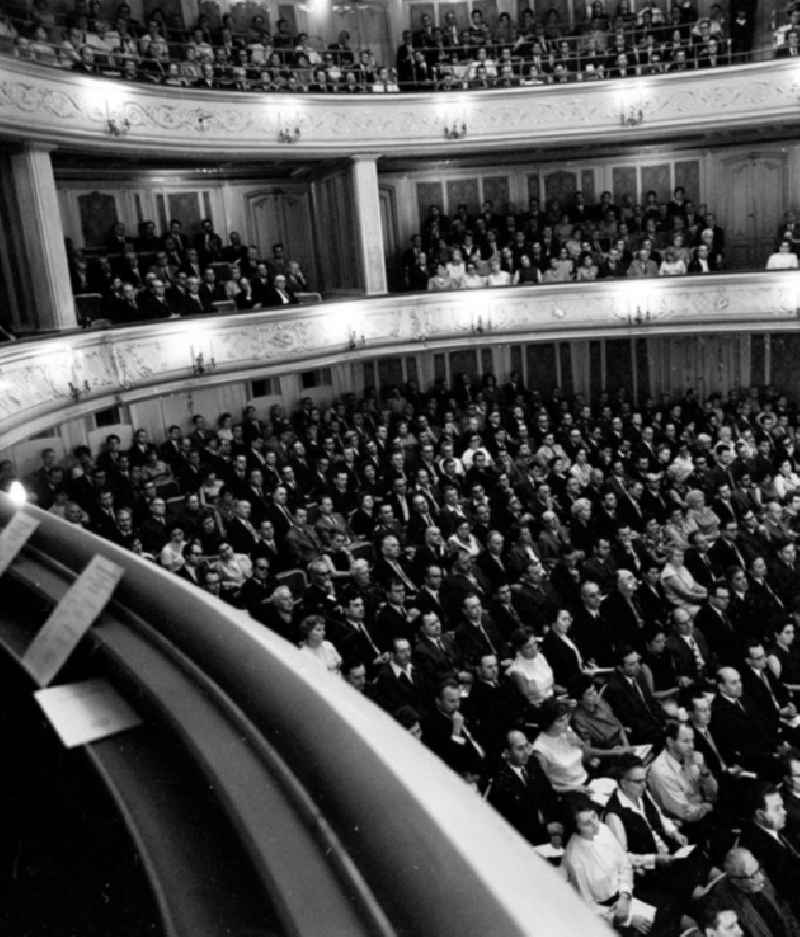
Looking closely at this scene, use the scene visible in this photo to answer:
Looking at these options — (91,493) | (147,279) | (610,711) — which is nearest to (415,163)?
(147,279)

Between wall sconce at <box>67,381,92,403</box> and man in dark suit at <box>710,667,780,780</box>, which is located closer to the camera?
man in dark suit at <box>710,667,780,780</box>

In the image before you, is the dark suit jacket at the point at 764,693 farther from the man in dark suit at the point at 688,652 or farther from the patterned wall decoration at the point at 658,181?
the patterned wall decoration at the point at 658,181

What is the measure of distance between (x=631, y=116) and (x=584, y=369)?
16.9 feet

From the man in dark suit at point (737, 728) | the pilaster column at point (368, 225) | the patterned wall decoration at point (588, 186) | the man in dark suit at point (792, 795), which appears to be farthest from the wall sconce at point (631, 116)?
the man in dark suit at point (792, 795)

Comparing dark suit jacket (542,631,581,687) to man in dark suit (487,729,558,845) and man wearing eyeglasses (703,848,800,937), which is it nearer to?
man in dark suit (487,729,558,845)

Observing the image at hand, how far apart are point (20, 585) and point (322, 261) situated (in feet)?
55.0

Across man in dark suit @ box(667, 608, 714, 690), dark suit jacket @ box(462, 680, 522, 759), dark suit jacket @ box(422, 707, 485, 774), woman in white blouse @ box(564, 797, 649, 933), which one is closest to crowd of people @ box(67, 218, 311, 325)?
dark suit jacket @ box(462, 680, 522, 759)

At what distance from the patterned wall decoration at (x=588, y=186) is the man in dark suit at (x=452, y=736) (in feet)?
48.8

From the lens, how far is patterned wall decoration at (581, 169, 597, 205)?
Result: 1897 centimetres

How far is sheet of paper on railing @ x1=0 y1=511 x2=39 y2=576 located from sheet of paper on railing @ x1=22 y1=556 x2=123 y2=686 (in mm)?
276

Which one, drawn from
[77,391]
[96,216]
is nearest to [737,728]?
[77,391]

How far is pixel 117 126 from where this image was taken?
11938 mm

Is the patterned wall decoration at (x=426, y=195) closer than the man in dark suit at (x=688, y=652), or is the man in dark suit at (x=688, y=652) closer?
the man in dark suit at (x=688, y=652)

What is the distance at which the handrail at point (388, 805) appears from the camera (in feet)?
2.21
